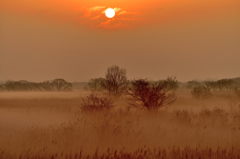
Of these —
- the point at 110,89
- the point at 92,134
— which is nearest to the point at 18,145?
the point at 92,134

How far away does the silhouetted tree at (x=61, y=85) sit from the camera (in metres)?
78.9

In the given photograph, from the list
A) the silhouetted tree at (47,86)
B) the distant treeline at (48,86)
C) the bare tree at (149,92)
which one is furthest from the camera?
the silhouetted tree at (47,86)

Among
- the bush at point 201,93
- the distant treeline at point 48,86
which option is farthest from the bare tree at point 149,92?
the distant treeline at point 48,86

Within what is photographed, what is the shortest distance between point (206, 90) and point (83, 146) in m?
29.9

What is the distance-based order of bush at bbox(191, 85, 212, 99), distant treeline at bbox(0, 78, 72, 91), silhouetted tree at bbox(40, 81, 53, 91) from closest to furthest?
bush at bbox(191, 85, 212, 99)
distant treeline at bbox(0, 78, 72, 91)
silhouetted tree at bbox(40, 81, 53, 91)

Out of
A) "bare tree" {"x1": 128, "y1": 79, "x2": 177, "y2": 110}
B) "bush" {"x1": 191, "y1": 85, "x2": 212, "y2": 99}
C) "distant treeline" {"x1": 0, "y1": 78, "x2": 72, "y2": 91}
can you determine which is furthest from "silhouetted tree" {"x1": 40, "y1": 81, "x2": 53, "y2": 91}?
"bare tree" {"x1": 128, "y1": 79, "x2": 177, "y2": 110}

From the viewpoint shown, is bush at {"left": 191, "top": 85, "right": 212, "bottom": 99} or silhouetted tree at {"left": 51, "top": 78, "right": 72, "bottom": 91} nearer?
bush at {"left": 191, "top": 85, "right": 212, "bottom": 99}

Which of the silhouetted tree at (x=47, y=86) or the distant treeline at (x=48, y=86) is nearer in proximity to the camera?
the distant treeline at (x=48, y=86)

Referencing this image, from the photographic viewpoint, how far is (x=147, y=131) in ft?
34.5

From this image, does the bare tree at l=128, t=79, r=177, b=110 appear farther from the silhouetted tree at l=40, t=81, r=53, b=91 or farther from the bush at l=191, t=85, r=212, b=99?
the silhouetted tree at l=40, t=81, r=53, b=91

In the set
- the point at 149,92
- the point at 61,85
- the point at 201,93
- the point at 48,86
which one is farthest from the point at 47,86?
the point at 149,92

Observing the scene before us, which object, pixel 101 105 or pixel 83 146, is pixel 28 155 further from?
pixel 101 105

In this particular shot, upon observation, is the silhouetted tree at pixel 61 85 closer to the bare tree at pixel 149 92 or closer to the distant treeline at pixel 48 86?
the distant treeline at pixel 48 86

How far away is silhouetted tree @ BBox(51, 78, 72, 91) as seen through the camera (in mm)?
78875
